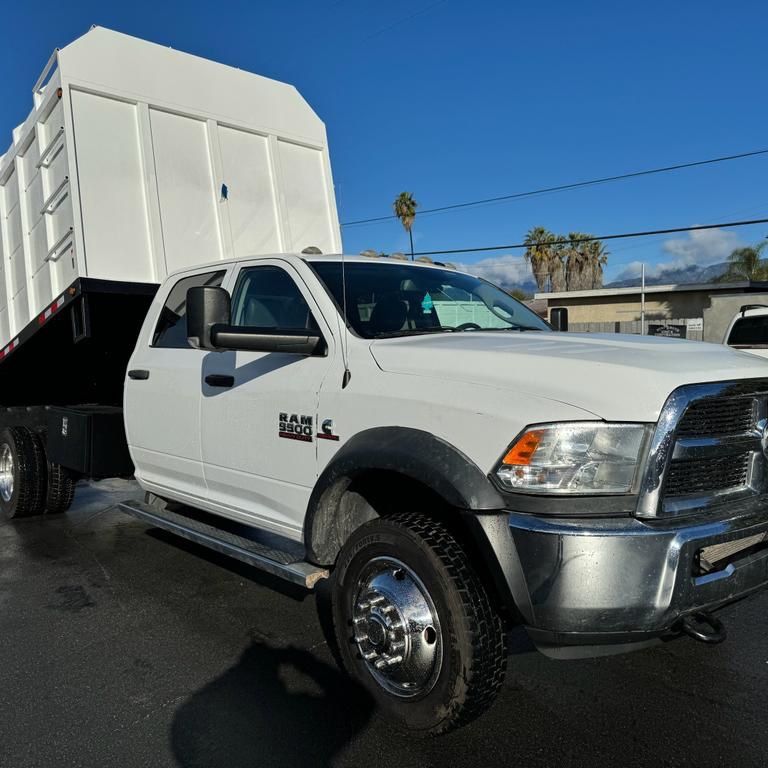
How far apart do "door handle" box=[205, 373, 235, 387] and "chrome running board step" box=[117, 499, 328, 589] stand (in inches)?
33.5

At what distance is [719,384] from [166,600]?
3.45m

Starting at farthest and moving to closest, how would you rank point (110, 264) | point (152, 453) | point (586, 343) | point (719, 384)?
point (110, 264) < point (152, 453) < point (586, 343) < point (719, 384)

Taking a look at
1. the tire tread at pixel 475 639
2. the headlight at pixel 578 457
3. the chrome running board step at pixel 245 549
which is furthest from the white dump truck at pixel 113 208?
the headlight at pixel 578 457

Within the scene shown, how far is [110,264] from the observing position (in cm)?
568

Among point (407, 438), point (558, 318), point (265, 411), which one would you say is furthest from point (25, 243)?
point (407, 438)

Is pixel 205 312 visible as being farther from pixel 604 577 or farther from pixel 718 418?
pixel 718 418

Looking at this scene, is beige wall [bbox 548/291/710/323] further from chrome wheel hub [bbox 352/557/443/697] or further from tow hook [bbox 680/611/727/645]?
chrome wheel hub [bbox 352/557/443/697]

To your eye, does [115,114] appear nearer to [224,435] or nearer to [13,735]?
[224,435]

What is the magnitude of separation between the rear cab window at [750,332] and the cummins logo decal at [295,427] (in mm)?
8664

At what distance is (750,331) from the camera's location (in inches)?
412

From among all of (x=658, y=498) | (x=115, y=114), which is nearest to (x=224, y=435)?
(x=658, y=498)

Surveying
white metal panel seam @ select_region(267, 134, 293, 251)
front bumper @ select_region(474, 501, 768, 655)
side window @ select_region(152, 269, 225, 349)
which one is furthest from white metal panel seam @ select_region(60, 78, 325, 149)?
front bumper @ select_region(474, 501, 768, 655)

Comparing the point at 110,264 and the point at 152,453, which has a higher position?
the point at 110,264

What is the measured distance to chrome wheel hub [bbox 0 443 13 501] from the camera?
6607 mm
